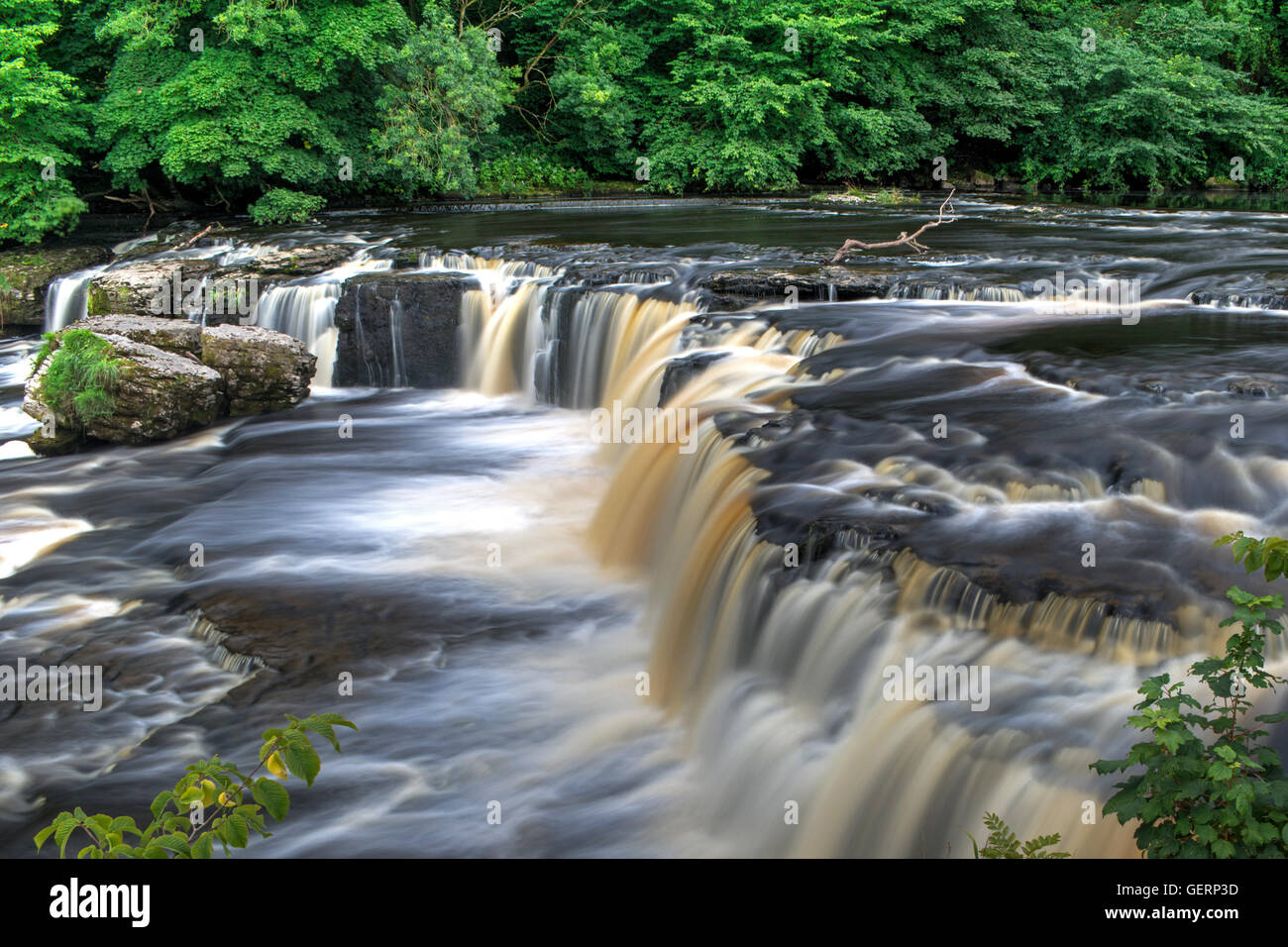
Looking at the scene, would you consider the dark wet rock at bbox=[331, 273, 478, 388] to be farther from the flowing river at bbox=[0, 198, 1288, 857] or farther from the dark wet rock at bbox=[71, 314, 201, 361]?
the dark wet rock at bbox=[71, 314, 201, 361]

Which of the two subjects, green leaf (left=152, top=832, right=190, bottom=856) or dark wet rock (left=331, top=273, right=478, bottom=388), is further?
dark wet rock (left=331, top=273, right=478, bottom=388)

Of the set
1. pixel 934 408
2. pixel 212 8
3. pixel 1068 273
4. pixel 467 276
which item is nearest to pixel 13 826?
pixel 934 408

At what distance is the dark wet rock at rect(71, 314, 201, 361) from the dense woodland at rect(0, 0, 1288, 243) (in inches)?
247

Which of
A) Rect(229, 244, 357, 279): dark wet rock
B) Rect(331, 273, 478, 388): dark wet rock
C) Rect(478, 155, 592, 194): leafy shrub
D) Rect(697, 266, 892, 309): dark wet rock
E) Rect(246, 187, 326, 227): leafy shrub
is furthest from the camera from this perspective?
Rect(478, 155, 592, 194): leafy shrub

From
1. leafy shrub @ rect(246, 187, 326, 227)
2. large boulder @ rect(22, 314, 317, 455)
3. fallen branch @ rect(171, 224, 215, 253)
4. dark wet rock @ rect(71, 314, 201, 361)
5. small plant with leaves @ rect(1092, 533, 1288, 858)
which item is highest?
leafy shrub @ rect(246, 187, 326, 227)

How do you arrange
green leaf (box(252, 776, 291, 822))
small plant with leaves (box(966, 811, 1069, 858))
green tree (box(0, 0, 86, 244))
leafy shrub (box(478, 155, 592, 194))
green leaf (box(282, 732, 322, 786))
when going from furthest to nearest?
1. leafy shrub (box(478, 155, 592, 194))
2. green tree (box(0, 0, 86, 244))
3. small plant with leaves (box(966, 811, 1069, 858))
4. green leaf (box(282, 732, 322, 786))
5. green leaf (box(252, 776, 291, 822))

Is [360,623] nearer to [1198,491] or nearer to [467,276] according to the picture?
[1198,491]

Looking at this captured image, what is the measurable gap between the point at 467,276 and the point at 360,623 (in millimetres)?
7127

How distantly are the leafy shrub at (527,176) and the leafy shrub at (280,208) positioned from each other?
15.2 feet

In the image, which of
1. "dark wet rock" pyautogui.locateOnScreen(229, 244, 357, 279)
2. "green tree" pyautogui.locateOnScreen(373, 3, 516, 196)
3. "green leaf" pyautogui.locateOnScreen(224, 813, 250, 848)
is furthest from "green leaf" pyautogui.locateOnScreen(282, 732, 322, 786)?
"green tree" pyautogui.locateOnScreen(373, 3, 516, 196)

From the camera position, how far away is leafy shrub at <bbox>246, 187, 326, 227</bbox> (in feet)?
58.8

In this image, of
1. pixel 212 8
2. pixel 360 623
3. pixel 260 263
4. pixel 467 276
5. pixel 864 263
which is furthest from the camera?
pixel 212 8

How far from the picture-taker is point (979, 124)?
77.3 ft
